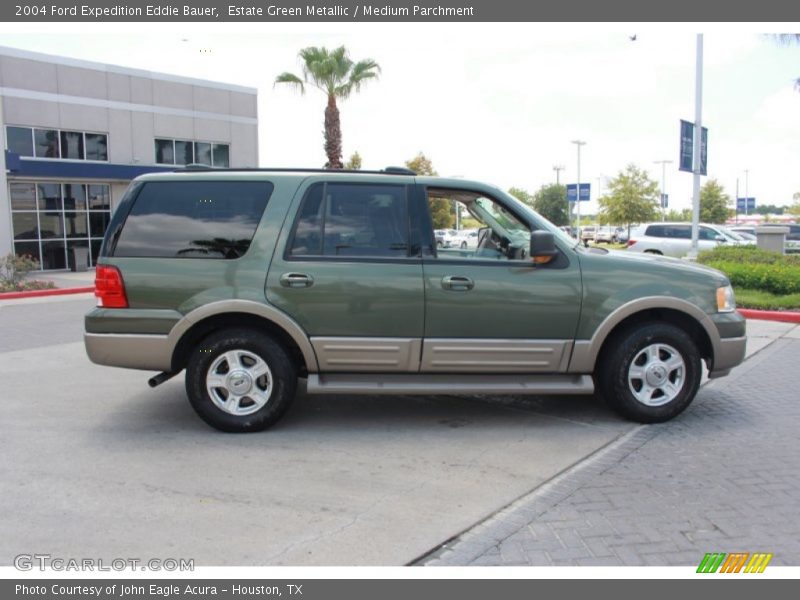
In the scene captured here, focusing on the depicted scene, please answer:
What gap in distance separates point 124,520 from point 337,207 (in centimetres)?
279

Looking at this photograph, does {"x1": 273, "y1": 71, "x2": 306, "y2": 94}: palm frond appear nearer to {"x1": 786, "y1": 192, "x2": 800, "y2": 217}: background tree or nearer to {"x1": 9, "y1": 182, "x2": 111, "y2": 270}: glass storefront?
{"x1": 9, "y1": 182, "x2": 111, "y2": 270}: glass storefront

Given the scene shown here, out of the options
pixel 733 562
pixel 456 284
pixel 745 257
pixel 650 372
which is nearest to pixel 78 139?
pixel 745 257

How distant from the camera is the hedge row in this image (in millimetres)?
13289

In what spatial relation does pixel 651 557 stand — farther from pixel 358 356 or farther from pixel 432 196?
pixel 432 196

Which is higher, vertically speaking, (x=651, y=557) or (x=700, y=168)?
(x=700, y=168)

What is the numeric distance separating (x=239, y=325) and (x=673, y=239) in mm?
19126

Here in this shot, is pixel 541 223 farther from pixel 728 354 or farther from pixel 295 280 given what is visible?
pixel 295 280

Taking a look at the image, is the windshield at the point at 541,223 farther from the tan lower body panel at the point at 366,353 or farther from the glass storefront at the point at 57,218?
the glass storefront at the point at 57,218

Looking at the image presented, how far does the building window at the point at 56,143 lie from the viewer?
21969 millimetres

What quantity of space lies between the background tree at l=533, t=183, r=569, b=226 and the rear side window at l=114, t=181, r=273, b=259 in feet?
225

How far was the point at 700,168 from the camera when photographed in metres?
19.2

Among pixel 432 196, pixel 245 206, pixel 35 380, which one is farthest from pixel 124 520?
pixel 35 380

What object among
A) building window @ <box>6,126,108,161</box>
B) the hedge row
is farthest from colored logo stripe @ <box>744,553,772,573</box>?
building window @ <box>6,126,108,161</box>
